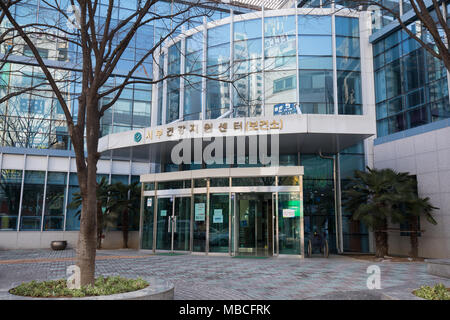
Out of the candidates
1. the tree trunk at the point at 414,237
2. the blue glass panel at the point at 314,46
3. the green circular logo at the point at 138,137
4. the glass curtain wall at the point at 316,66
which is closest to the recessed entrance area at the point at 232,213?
the green circular logo at the point at 138,137

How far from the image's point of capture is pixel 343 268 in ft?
39.8

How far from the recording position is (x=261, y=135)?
15.6 metres

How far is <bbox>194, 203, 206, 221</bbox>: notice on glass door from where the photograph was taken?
1673cm

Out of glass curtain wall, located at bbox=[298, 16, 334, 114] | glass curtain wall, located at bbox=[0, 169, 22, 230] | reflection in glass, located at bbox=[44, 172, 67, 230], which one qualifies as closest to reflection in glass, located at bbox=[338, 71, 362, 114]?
glass curtain wall, located at bbox=[298, 16, 334, 114]

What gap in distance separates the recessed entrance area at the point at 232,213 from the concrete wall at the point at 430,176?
17.9ft

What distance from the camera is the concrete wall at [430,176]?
15242 millimetres

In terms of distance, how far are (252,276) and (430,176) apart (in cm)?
991

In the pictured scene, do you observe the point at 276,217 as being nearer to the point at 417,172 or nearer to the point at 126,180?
the point at 417,172

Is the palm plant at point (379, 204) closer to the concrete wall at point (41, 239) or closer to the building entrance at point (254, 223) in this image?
the building entrance at point (254, 223)

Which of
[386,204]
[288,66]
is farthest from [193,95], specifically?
[386,204]

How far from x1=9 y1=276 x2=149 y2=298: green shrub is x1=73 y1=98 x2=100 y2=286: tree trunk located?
0.33 meters

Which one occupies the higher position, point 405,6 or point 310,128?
point 405,6

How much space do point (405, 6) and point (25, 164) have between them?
842 inches
